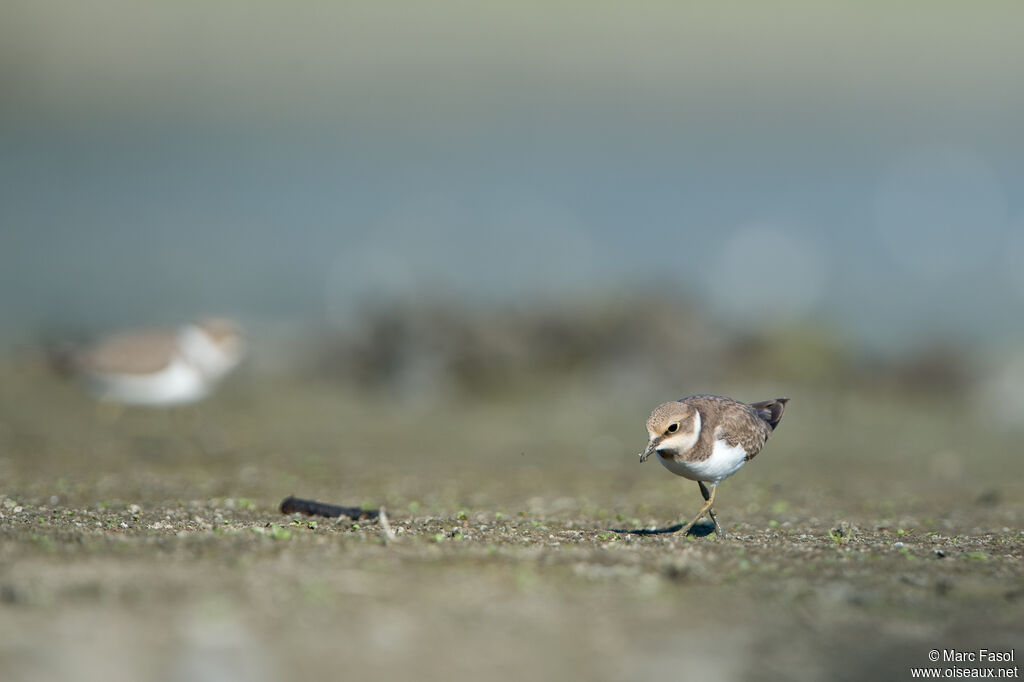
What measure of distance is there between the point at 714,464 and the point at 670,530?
2.52ft

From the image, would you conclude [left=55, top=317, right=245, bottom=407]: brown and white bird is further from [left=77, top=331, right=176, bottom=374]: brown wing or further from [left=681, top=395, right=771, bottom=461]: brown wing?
[left=681, top=395, right=771, bottom=461]: brown wing

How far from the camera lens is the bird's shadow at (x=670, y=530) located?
6680 mm

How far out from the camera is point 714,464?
21.2ft

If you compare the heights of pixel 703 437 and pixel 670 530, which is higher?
pixel 703 437

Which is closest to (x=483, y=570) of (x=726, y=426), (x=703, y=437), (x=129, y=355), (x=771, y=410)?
(x=703, y=437)

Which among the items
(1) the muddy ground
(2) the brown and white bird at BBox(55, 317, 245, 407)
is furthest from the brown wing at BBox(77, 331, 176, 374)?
(1) the muddy ground

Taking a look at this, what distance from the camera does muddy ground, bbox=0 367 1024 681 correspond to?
399 cm

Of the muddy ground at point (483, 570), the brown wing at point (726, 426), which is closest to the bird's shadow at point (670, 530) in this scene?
the muddy ground at point (483, 570)

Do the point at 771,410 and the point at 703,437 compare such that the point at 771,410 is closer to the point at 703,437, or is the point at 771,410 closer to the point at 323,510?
the point at 703,437

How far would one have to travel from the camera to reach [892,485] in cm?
998

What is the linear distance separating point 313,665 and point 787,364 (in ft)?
40.8

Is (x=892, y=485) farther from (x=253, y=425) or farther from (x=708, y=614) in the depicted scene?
(x=253, y=425)

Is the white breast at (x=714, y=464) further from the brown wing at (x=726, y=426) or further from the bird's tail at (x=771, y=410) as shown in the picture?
the bird's tail at (x=771, y=410)

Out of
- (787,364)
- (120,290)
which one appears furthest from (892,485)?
(120,290)
